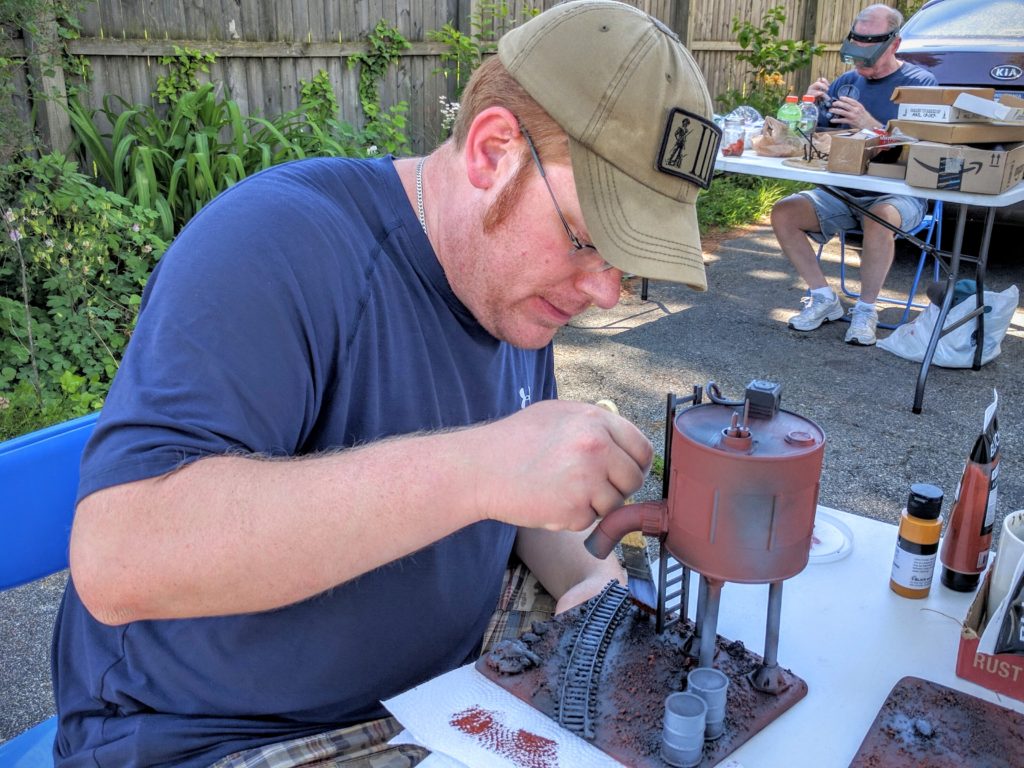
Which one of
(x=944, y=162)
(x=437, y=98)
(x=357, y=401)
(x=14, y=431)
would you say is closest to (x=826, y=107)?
(x=944, y=162)

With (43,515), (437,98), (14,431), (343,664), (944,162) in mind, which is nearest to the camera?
(343,664)

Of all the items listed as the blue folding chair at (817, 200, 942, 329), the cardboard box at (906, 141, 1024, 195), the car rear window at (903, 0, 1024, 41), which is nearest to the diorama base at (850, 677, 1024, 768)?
the cardboard box at (906, 141, 1024, 195)

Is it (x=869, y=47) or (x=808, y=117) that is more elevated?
(x=869, y=47)

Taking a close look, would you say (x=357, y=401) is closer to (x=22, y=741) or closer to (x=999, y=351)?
(x=22, y=741)

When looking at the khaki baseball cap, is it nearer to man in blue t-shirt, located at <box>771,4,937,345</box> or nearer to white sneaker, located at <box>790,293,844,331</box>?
man in blue t-shirt, located at <box>771,4,937,345</box>

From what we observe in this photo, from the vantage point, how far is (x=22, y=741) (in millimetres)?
1558

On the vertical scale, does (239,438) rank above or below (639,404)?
above

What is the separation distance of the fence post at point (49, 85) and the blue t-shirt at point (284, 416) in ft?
11.4

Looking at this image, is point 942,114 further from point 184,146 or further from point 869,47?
point 184,146

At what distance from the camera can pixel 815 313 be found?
5441 millimetres

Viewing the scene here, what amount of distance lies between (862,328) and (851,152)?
113 centimetres

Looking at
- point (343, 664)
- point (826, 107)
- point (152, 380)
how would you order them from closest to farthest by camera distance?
point (152, 380) → point (343, 664) → point (826, 107)

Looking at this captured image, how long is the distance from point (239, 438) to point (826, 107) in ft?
18.7

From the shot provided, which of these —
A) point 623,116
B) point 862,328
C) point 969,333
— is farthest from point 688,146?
point 862,328
